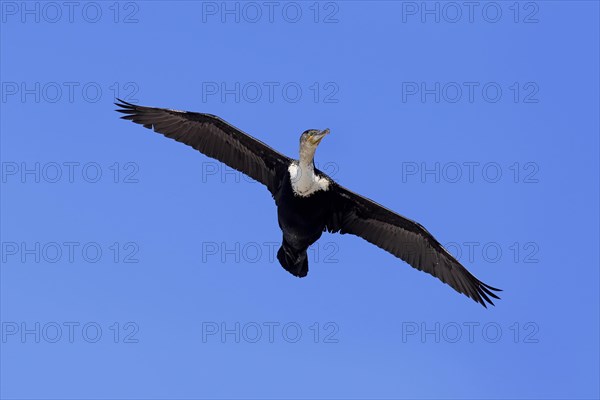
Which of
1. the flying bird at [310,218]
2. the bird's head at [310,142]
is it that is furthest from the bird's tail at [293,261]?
the bird's head at [310,142]

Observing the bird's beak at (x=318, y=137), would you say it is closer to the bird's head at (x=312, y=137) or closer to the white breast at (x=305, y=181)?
the bird's head at (x=312, y=137)

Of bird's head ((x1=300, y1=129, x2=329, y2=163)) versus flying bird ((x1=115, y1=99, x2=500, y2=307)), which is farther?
flying bird ((x1=115, y1=99, x2=500, y2=307))

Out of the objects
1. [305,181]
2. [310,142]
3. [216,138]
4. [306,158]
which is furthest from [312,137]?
[216,138]

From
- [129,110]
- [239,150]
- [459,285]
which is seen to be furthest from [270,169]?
[459,285]

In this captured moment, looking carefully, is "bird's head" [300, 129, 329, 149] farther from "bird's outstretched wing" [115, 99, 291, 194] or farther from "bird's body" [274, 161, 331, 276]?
"bird's outstretched wing" [115, 99, 291, 194]

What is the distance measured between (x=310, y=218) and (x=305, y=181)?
0.81 metres

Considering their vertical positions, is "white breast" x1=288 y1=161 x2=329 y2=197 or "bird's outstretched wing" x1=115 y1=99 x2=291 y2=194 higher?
"bird's outstretched wing" x1=115 y1=99 x2=291 y2=194

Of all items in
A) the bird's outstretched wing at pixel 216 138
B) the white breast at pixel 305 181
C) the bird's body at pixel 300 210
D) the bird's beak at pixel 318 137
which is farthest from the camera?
the bird's outstretched wing at pixel 216 138

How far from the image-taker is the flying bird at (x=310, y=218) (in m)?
16.0

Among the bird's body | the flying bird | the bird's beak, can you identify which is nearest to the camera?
the bird's beak

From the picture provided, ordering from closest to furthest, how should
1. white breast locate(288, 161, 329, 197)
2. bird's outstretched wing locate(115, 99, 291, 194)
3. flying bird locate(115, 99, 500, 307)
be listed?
white breast locate(288, 161, 329, 197) < flying bird locate(115, 99, 500, 307) < bird's outstretched wing locate(115, 99, 291, 194)

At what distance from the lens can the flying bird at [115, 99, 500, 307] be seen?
52.6 feet

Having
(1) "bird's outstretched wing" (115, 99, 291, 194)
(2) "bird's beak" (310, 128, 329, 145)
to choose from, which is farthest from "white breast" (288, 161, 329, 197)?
(1) "bird's outstretched wing" (115, 99, 291, 194)

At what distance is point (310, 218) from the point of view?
15672 millimetres
